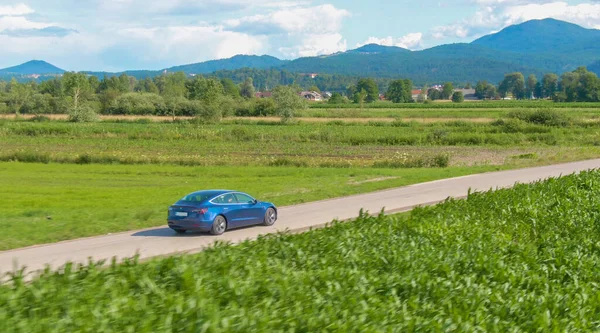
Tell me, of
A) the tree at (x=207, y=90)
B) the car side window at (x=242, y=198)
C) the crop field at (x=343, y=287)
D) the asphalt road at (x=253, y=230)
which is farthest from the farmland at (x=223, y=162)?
the crop field at (x=343, y=287)

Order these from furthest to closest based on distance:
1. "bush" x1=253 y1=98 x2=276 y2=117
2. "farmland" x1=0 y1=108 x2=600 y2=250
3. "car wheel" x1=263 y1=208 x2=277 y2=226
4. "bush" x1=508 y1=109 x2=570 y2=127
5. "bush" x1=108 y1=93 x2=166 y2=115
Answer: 1. "bush" x1=108 y1=93 x2=166 y2=115
2. "bush" x1=253 y1=98 x2=276 y2=117
3. "bush" x1=508 y1=109 x2=570 y2=127
4. "farmland" x1=0 y1=108 x2=600 y2=250
5. "car wheel" x1=263 y1=208 x2=277 y2=226

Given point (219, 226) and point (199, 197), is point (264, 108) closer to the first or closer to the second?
point (199, 197)

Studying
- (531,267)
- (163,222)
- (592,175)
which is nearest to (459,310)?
(531,267)

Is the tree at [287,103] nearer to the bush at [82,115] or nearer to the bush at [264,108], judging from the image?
the bush at [264,108]

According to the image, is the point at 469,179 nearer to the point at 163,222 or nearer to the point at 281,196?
the point at 281,196

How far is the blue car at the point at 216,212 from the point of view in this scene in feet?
71.4

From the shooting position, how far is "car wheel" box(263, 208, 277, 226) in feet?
79.0

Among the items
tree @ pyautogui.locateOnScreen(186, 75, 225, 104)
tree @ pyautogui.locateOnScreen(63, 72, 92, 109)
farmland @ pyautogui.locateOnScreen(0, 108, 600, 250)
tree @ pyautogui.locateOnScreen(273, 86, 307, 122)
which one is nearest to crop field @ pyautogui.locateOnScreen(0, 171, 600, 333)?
farmland @ pyautogui.locateOnScreen(0, 108, 600, 250)

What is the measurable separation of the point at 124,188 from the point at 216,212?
15608mm

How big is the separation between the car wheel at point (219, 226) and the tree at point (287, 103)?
8237 centimetres

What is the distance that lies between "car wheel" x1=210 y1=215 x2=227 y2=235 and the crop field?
24.3ft

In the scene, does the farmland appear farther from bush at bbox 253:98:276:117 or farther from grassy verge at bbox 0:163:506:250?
bush at bbox 253:98:276:117

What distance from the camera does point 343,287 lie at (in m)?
9.98

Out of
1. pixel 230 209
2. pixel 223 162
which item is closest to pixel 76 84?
pixel 223 162
